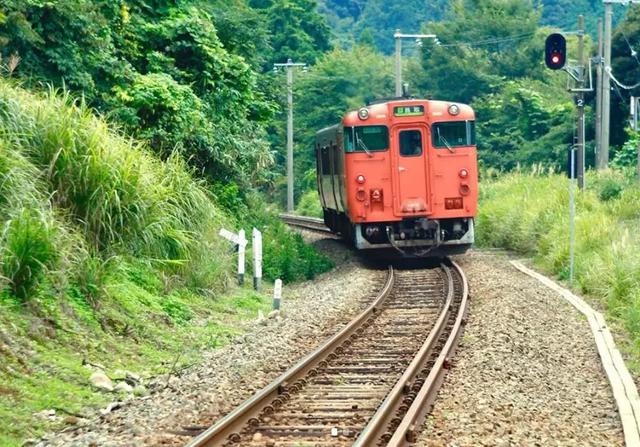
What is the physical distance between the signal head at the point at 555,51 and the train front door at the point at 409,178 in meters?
2.75

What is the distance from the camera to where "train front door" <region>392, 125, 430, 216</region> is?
22.8 meters

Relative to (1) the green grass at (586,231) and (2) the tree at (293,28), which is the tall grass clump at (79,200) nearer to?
(1) the green grass at (586,231)

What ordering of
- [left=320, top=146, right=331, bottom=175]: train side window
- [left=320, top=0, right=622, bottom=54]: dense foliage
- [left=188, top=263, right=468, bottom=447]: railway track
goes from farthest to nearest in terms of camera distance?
[left=320, top=0, right=622, bottom=54]: dense foliage → [left=320, top=146, right=331, bottom=175]: train side window → [left=188, top=263, right=468, bottom=447]: railway track

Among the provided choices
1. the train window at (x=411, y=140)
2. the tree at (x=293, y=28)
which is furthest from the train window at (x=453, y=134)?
the tree at (x=293, y=28)

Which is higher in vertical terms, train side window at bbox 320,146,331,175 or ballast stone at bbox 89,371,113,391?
train side window at bbox 320,146,331,175

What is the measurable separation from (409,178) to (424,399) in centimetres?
1345

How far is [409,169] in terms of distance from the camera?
74.8 feet

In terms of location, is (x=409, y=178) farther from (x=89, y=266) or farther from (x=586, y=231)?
(x=89, y=266)

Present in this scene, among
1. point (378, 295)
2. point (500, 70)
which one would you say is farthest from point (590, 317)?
point (500, 70)

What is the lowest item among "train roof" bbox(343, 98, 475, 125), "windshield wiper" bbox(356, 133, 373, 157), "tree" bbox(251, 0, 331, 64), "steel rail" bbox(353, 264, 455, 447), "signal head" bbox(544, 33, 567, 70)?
"steel rail" bbox(353, 264, 455, 447)

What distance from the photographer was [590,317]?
15375 mm

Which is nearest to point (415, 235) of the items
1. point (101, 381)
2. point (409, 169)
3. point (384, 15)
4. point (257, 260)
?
point (409, 169)

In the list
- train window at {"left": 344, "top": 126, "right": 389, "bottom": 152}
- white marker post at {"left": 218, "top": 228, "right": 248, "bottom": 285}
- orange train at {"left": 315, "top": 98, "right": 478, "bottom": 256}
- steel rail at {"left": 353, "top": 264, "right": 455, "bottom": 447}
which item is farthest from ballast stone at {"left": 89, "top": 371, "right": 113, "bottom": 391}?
train window at {"left": 344, "top": 126, "right": 389, "bottom": 152}

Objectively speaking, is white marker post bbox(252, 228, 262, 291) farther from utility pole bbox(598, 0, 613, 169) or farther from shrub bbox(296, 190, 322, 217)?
shrub bbox(296, 190, 322, 217)
